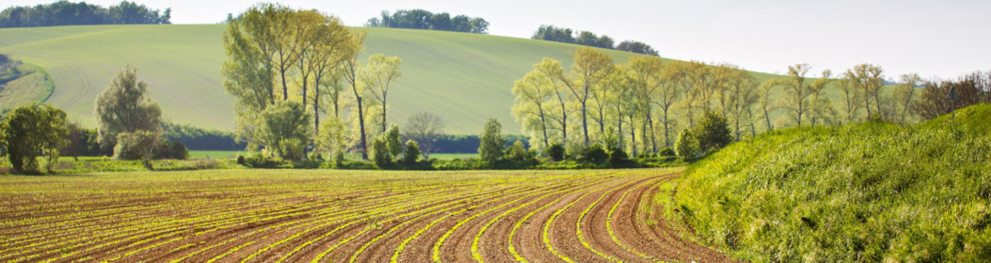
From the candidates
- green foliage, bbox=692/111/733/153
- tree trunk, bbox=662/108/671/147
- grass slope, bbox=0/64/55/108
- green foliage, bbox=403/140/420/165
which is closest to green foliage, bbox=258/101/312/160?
green foliage, bbox=403/140/420/165

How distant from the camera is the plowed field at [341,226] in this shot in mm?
13586

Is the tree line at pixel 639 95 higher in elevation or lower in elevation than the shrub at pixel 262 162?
higher

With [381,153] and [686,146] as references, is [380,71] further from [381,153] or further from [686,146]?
[686,146]

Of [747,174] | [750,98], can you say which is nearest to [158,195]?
[747,174]

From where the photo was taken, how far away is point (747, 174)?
622 inches

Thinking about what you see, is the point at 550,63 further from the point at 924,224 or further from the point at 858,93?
the point at 924,224

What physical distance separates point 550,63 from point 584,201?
54.8 metres

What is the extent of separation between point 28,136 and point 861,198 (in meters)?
51.2

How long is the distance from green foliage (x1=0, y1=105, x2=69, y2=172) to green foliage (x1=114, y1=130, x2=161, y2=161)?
43.7 feet

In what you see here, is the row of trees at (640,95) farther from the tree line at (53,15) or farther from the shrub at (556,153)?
the tree line at (53,15)

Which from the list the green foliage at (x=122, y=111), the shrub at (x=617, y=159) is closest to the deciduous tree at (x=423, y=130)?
the green foliage at (x=122, y=111)

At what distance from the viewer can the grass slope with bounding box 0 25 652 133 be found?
3917 inches

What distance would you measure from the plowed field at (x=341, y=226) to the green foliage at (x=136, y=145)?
33.3m

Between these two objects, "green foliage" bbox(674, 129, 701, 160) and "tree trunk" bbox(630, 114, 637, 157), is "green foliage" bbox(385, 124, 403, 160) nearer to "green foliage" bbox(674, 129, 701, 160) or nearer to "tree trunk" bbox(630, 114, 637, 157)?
"green foliage" bbox(674, 129, 701, 160)
